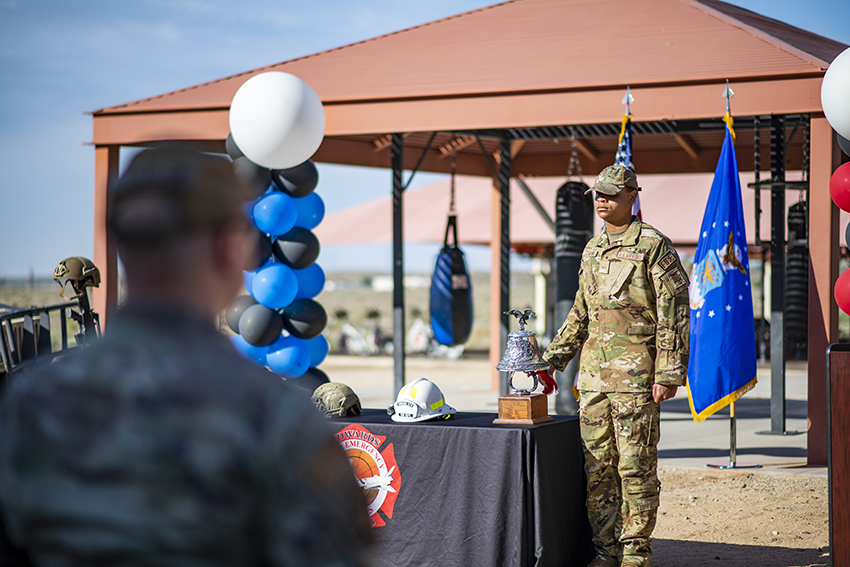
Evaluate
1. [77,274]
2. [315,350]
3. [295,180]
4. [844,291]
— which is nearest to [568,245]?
[315,350]

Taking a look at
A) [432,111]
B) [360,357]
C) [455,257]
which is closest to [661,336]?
[432,111]

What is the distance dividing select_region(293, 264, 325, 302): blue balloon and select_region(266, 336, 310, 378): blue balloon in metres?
0.42

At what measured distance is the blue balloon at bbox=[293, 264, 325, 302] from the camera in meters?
7.87

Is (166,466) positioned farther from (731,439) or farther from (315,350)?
(315,350)

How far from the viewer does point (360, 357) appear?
21234 millimetres

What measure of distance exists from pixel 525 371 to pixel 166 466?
331 cm

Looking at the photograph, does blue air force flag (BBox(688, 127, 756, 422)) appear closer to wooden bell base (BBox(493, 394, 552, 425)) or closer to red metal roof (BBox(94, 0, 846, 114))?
red metal roof (BBox(94, 0, 846, 114))

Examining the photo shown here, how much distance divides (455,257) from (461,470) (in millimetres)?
7326

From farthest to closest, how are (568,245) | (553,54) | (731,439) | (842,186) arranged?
1. (568,245)
2. (553,54)
3. (731,439)
4. (842,186)

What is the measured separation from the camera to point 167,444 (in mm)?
1025

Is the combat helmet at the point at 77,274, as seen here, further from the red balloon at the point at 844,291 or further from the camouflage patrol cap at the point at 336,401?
the red balloon at the point at 844,291

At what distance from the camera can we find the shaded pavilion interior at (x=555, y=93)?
23.5ft

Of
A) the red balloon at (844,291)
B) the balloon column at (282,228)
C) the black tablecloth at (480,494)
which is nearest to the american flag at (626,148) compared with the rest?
the red balloon at (844,291)

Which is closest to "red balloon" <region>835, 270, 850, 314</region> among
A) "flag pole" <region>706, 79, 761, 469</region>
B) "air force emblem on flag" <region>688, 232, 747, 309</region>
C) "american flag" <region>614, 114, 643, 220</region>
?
"air force emblem on flag" <region>688, 232, 747, 309</region>
